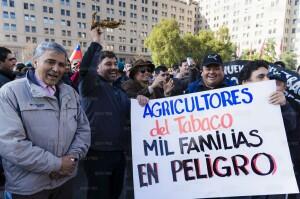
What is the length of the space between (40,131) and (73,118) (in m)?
0.31

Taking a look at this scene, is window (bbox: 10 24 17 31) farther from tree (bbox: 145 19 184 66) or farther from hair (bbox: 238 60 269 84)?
hair (bbox: 238 60 269 84)

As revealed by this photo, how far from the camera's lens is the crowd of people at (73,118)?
209cm

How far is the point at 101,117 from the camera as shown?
3.02 metres

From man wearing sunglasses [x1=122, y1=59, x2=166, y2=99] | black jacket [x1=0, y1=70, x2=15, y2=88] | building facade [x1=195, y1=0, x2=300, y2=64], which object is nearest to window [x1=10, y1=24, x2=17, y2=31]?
building facade [x1=195, y1=0, x2=300, y2=64]

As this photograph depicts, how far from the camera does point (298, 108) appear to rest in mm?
3164

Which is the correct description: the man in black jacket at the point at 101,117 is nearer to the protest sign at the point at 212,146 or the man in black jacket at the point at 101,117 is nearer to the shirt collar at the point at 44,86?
the protest sign at the point at 212,146

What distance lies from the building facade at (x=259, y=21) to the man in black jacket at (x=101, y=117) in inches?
2992

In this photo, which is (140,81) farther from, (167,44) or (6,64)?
(167,44)

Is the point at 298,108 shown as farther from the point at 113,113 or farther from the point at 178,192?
the point at 113,113

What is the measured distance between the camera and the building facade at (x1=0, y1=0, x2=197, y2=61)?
A: 60094 mm

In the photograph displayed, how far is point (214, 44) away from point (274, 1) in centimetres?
4348

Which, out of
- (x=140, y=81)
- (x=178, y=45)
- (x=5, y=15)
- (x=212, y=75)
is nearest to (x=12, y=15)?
(x=5, y=15)

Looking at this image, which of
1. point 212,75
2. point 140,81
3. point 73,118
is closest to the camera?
point 73,118

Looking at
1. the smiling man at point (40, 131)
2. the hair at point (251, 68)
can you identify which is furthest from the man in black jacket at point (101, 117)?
the hair at point (251, 68)
